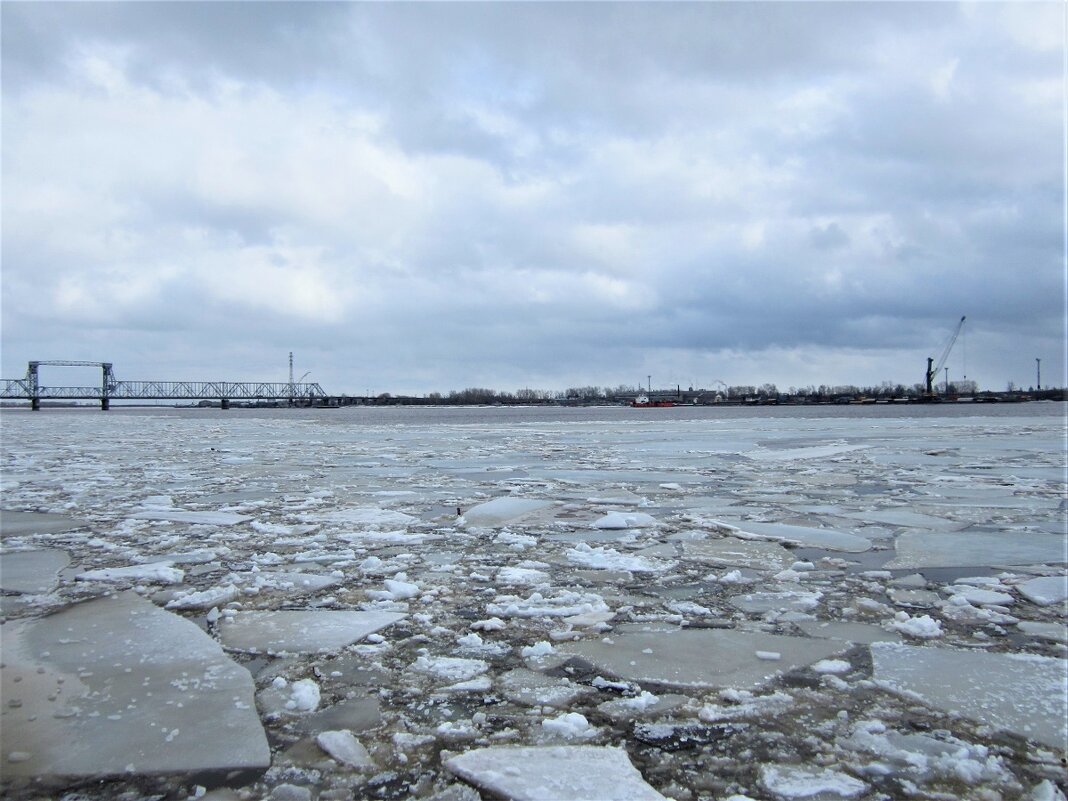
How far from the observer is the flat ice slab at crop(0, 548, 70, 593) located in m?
4.54

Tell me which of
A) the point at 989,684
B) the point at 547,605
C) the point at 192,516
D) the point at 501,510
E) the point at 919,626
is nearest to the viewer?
the point at 989,684

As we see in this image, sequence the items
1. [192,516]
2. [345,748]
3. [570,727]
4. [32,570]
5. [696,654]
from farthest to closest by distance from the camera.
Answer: [192,516], [32,570], [696,654], [570,727], [345,748]

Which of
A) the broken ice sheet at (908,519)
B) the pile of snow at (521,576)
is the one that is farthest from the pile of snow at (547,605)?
the broken ice sheet at (908,519)

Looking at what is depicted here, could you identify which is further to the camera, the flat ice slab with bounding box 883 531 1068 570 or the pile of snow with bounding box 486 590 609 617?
the flat ice slab with bounding box 883 531 1068 570

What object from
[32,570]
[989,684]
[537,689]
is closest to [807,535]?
[989,684]

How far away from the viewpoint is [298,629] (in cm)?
373

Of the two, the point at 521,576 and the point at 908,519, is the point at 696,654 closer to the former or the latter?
the point at 521,576

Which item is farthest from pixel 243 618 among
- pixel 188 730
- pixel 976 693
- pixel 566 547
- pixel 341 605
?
pixel 976 693

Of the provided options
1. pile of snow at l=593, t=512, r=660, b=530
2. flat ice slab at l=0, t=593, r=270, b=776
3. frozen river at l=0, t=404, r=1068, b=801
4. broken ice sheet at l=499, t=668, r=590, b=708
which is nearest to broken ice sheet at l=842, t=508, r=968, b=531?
frozen river at l=0, t=404, r=1068, b=801

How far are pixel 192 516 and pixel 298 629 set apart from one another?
171 inches

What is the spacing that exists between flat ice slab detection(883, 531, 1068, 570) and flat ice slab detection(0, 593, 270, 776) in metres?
4.27

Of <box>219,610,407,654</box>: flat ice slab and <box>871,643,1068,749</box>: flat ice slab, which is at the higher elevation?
<box>871,643,1068,749</box>: flat ice slab

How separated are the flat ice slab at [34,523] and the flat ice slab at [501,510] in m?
3.68

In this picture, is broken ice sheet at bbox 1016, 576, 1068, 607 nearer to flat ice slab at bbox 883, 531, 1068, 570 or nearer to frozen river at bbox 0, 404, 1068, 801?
frozen river at bbox 0, 404, 1068, 801
